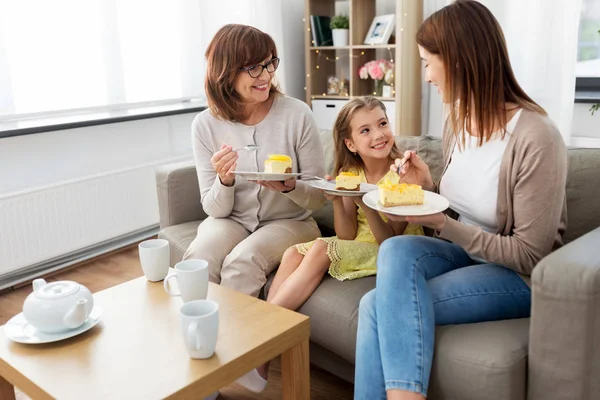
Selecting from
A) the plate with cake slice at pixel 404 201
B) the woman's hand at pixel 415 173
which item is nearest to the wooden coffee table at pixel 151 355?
the plate with cake slice at pixel 404 201

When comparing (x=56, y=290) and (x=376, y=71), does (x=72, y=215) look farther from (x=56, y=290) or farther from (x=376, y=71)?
(x=376, y=71)

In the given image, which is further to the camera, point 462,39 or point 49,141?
point 49,141

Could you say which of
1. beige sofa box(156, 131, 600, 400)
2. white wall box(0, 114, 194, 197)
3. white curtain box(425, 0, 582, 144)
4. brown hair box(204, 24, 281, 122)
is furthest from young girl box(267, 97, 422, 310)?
white wall box(0, 114, 194, 197)

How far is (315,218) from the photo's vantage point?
2246 mm

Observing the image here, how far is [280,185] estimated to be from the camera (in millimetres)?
1885

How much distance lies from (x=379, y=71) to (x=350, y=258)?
2.33m

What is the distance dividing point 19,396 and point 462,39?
169 centimetres

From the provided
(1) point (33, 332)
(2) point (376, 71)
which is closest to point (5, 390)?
(1) point (33, 332)

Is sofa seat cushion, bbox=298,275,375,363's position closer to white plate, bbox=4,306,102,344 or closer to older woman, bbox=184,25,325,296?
older woman, bbox=184,25,325,296

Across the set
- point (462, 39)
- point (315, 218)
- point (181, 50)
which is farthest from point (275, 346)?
point (181, 50)

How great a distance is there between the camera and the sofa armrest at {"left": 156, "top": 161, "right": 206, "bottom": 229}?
2.25 meters

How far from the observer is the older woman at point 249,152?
194 centimetres

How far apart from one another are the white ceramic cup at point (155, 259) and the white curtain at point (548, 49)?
231cm

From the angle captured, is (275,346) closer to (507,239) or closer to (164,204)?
(507,239)
